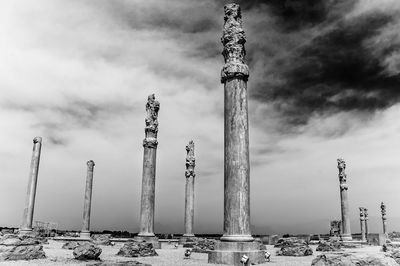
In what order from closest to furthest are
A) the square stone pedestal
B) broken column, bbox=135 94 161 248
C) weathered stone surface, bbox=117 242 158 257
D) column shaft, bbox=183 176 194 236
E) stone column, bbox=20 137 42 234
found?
the square stone pedestal, weathered stone surface, bbox=117 242 158 257, broken column, bbox=135 94 161 248, stone column, bbox=20 137 42 234, column shaft, bbox=183 176 194 236

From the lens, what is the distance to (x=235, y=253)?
458 inches

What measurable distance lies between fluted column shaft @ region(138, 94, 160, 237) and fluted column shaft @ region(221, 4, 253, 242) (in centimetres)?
891

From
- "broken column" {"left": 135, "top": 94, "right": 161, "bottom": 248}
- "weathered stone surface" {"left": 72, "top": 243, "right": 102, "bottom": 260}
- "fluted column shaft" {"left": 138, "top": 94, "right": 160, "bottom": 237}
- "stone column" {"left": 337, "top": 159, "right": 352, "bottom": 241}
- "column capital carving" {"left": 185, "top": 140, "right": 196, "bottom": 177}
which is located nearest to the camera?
"weathered stone surface" {"left": 72, "top": 243, "right": 102, "bottom": 260}

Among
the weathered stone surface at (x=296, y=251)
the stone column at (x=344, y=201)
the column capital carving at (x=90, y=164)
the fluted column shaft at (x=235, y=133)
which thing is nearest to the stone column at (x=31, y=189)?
the column capital carving at (x=90, y=164)

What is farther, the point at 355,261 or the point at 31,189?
the point at 31,189

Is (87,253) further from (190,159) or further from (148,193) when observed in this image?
(190,159)

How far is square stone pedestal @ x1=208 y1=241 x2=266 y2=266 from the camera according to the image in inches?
457

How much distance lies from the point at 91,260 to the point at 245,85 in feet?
28.6

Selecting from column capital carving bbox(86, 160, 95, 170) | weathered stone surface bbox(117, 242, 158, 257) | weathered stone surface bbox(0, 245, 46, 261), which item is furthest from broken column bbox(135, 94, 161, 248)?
column capital carving bbox(86, 160, 95, 170)

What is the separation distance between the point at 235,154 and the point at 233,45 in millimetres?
4216

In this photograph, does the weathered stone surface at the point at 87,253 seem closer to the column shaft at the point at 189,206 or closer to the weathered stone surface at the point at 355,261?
the weathered stone surface at the point at 355,261

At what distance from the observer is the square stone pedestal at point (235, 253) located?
11602mm

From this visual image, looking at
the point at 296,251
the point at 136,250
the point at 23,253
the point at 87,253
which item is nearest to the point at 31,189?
the point at 136,250

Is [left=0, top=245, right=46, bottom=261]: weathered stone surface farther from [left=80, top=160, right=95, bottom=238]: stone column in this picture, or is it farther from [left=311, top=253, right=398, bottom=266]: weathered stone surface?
[left=80, top=160, right=95, bottom=238]: stone column
